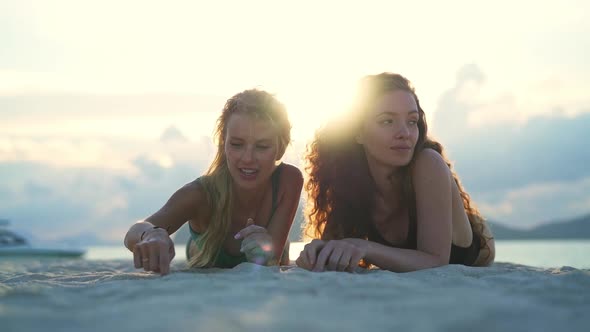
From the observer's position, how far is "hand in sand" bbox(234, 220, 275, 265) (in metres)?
3.63

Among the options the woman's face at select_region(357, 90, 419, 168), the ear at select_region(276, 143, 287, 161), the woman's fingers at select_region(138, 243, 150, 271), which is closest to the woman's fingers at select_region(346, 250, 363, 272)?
the woman's face at select_region(357, 90, 419, 168)

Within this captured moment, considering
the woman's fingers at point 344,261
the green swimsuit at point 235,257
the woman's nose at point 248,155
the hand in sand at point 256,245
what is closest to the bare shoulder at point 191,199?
the green swimsuit at point 235,257

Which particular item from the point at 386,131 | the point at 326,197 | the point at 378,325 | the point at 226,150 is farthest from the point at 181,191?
the point at 378,325

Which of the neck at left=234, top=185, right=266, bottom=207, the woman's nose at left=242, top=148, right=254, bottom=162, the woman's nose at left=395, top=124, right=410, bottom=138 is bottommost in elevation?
the neck at left=234, top=185, right=266, bottom=207

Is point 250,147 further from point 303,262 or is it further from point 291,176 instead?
point 303,262

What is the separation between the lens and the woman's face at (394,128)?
3.92 metres

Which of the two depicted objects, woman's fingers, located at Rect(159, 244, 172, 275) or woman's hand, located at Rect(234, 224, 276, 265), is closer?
woman's fingers, located at Rect(159, 244, 172, 275)

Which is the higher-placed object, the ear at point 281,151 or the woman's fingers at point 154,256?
the ear at point 281,151

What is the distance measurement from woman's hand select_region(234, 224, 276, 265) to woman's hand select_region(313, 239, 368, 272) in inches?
18.0

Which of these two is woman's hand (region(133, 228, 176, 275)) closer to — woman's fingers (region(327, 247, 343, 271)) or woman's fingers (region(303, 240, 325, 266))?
woman's fingers (region(303, 240, 325, 266))

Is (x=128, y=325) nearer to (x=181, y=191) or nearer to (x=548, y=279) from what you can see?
(x=548, y=279)

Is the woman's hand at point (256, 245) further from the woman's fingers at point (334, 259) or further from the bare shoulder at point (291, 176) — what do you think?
the bare shoulder at point (291, 176)

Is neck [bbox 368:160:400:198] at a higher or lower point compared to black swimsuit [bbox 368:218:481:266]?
higher

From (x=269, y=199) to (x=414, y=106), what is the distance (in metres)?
1.36
